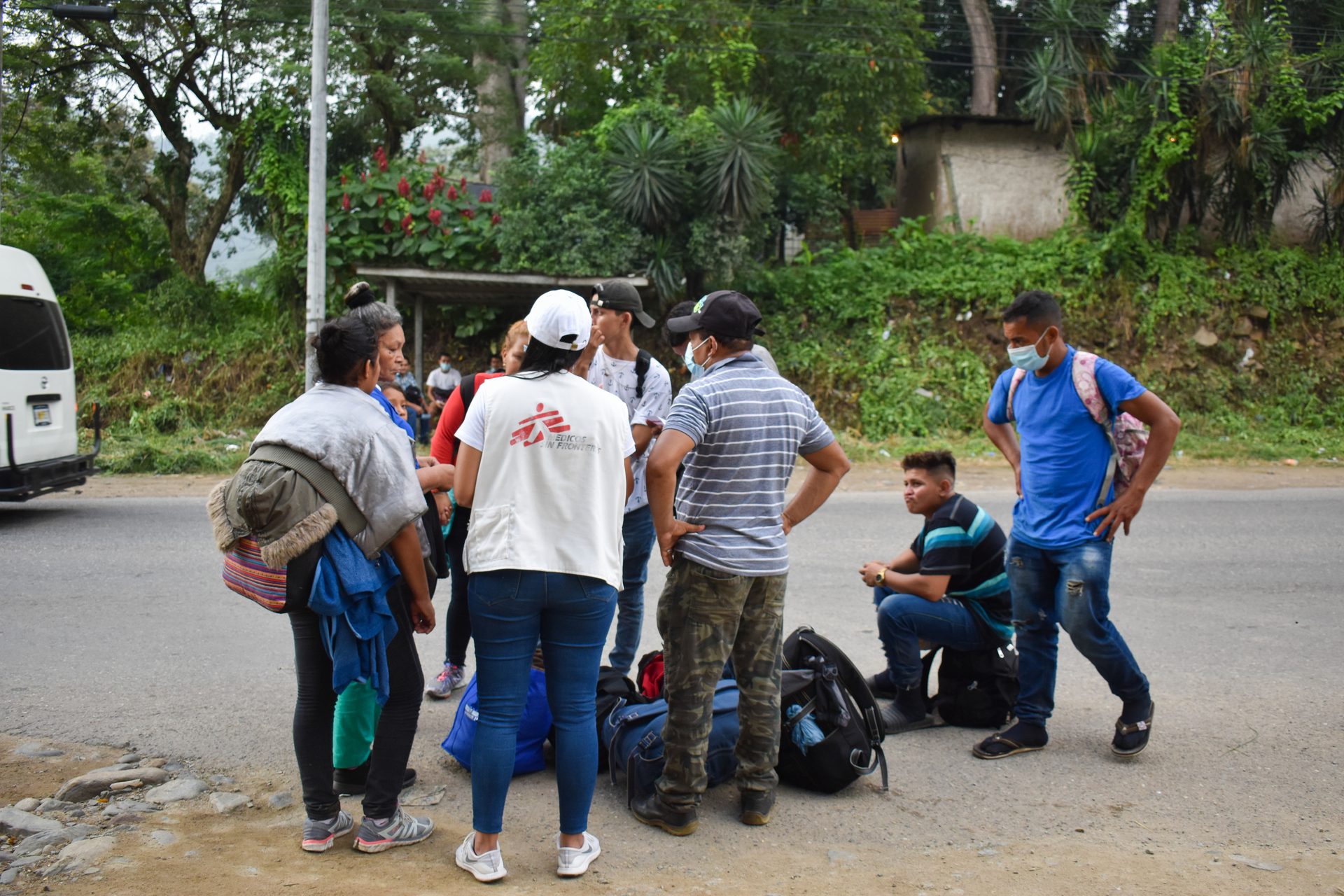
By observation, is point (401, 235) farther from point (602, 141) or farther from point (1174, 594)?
point (1174, 594)

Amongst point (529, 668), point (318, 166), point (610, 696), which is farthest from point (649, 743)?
point (318, 166)

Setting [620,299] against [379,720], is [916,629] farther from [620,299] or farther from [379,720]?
[379,720]

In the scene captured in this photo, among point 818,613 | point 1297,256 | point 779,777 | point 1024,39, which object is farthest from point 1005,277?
point 779,777

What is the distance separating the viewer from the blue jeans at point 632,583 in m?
4.65

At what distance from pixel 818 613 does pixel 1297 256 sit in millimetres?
15770

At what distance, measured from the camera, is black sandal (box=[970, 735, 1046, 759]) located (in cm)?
436

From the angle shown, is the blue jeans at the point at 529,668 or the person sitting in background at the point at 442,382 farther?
the person sitting in background at the point at 442,382

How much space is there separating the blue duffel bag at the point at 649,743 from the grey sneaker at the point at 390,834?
0.73m

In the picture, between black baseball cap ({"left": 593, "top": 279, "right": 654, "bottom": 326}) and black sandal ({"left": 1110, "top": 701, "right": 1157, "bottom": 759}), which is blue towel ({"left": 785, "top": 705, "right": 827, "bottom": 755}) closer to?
black sandal ({"left": 1110, "top": 701, "right": 1157, "bottom": 759})

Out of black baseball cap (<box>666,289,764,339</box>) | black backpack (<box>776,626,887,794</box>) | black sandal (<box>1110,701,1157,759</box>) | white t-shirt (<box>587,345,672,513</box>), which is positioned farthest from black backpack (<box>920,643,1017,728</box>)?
black baseball cap (<box>666,289,764,339</box>)

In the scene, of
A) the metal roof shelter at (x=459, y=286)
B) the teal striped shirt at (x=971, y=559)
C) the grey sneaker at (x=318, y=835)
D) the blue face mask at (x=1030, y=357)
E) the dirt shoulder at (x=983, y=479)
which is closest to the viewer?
the grey sneaker at (x=318, y=835)

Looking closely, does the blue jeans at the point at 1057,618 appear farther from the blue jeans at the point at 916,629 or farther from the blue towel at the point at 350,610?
the blue towel at the point at 350,610

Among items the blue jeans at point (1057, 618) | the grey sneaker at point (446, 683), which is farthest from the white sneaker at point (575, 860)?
the blue jeans at point (1057, 618)

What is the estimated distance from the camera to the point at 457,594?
481 cm
